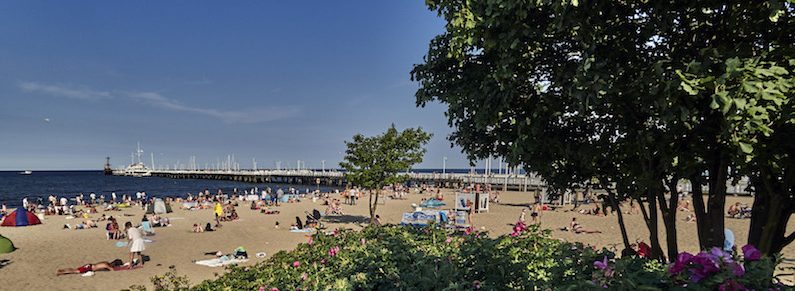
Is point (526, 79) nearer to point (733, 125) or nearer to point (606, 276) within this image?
point (733, 125)

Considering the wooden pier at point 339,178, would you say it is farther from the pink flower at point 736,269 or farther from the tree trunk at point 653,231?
the pink flower at point 736,269

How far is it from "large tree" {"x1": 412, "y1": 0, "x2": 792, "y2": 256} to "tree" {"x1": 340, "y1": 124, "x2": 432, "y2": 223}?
1507 cm

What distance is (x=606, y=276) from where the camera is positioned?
233 centimetres

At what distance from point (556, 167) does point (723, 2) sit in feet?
11.3

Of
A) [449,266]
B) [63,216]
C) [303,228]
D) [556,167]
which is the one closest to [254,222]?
[303,228]

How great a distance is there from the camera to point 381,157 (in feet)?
72.2

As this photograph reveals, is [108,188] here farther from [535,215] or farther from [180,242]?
[535,215]

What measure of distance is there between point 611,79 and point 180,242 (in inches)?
810

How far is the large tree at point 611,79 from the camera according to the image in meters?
4.22

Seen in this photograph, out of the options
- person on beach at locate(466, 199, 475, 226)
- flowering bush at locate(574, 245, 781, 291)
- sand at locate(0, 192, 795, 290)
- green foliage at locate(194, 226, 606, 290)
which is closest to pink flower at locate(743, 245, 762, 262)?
flowering bush at locate(574, 245, 781, 291)

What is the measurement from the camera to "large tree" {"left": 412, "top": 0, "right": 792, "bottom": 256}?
4219mm

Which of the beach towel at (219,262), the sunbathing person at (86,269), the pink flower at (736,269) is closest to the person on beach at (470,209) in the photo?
the beach towel at (219,262)

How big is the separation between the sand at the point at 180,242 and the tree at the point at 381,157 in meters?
3.49

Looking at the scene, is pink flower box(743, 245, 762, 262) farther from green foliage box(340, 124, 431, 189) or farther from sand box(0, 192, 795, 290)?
green foliage box(340, 124, 431, 189)
